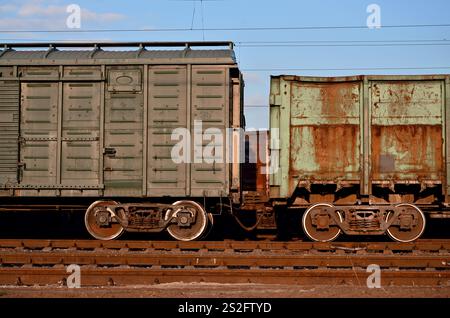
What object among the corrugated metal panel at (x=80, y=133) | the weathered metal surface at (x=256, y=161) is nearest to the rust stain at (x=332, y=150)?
the weathered metal surface at (x=256, y=161)

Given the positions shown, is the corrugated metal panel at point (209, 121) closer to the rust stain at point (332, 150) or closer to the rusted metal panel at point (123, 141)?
the rusted metal panel at point (123, 141)

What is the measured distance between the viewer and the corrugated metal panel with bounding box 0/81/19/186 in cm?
1241

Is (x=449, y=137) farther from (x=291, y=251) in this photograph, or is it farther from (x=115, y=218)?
(x=115, y=218)

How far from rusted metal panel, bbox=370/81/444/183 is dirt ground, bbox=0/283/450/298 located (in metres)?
4.06

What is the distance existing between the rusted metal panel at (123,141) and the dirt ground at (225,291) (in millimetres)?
3831

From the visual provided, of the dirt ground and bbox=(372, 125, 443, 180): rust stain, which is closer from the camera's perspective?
the dirt ground

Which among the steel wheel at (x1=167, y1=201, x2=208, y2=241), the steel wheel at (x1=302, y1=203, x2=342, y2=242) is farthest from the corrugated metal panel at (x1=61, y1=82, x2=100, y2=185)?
the steel wheel at (x1=302, y1=203, x2=342, y2=242)

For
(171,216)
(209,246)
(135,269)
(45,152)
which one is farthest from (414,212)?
(45,152)

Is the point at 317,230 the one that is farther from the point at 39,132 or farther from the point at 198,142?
the point at 39,132

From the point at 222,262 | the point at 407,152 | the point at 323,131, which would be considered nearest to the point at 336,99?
the point at 323,131

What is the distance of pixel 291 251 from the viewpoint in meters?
11.5

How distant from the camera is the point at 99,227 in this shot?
40.8 ft

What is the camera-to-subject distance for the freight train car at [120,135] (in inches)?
484

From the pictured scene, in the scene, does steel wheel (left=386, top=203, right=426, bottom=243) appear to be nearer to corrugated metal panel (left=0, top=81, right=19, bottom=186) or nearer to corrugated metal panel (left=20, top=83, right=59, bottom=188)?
corrugated metal panel (left=20, top=83, right=59, bottom=188)
